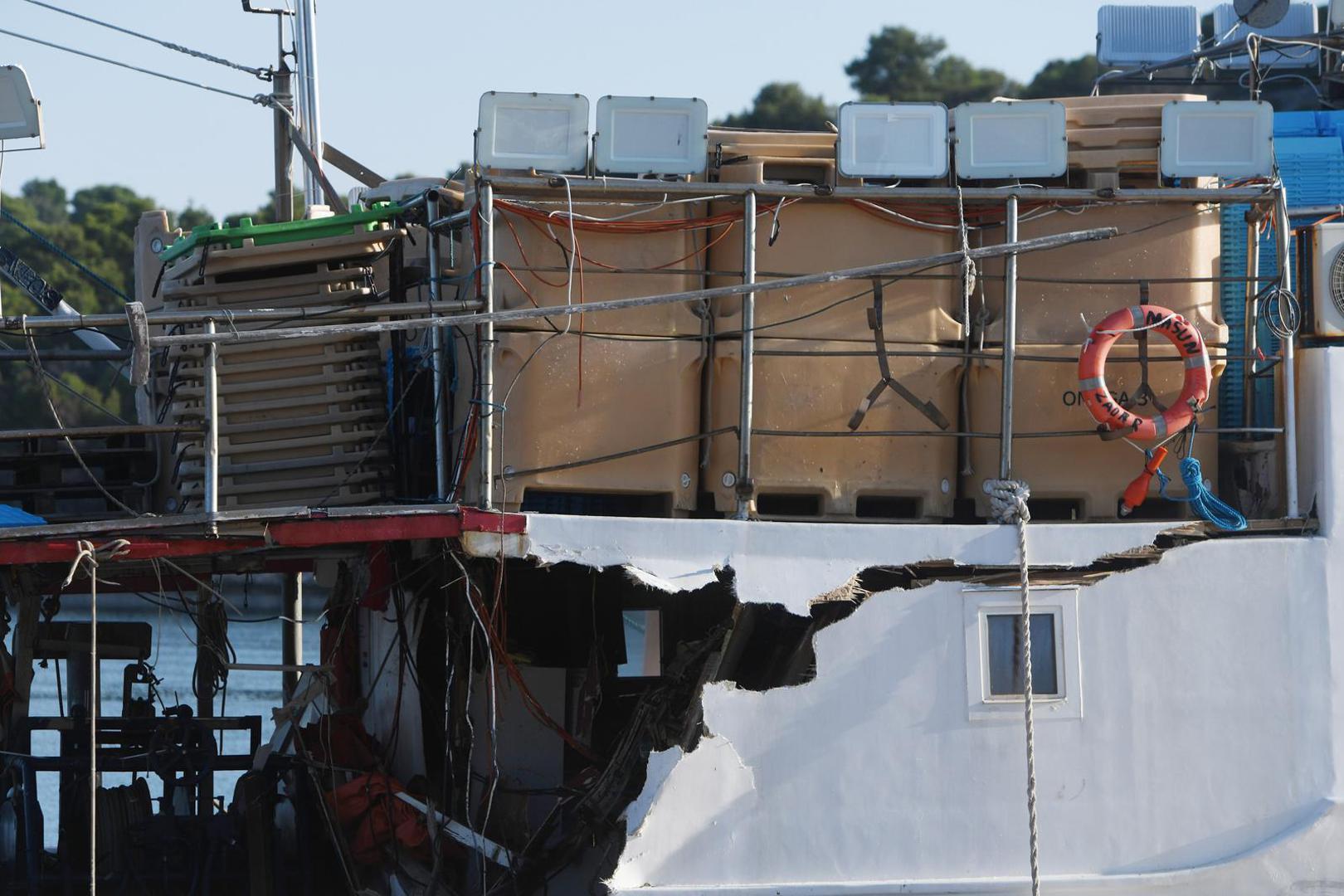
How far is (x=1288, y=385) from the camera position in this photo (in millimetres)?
6797

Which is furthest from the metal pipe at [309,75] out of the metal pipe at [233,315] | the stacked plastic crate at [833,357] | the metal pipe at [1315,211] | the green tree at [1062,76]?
the green tree at [1062,76]

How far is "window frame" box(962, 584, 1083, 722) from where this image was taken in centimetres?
645

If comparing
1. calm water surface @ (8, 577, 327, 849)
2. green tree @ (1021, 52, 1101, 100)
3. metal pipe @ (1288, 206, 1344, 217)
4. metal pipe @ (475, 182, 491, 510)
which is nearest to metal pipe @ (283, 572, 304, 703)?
calm water surface @ (8, 577, 327, 849)

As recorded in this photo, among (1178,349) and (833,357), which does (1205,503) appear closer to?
(1178,349)

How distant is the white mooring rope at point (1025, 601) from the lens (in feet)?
20.5

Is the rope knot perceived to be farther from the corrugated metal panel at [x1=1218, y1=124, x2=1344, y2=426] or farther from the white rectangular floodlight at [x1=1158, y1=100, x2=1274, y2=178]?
the white rectangular floodlight at [x1=1158, y1=100, x2=1274, y2=178]

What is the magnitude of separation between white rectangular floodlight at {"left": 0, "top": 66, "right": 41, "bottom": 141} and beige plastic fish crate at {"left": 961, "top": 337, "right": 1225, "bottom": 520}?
5.05 metres

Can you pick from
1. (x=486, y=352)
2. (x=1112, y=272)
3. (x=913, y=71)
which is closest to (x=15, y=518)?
(x=486, y=352)

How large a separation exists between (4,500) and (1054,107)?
5.54 m

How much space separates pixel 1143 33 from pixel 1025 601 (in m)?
6.15

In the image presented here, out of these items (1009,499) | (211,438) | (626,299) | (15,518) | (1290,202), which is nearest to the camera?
(211,438)

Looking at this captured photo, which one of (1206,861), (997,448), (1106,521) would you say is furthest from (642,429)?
(1206,861)

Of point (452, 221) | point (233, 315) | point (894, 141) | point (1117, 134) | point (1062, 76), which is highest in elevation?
point (1062, 76)

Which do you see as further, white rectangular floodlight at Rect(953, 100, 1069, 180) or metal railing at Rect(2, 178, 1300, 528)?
A: white rectangular floodlight at Rect(953, 100, 1069, 180)
